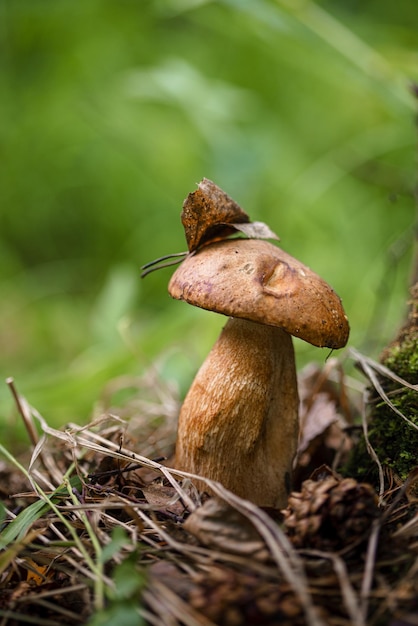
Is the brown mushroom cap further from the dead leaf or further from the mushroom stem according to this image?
the dead leaf

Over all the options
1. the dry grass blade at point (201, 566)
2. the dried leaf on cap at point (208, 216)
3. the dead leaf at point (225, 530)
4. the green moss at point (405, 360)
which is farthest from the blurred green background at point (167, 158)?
the dead leaf at point (225, 530)

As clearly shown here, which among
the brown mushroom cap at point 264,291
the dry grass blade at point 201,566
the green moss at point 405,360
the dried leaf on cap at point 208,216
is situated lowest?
the dry grass blade at point 201,566

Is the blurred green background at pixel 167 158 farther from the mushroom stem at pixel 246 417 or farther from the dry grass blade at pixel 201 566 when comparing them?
the dry grass blade at pixel 201 566

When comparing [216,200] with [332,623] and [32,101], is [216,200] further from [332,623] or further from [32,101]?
[32,101]

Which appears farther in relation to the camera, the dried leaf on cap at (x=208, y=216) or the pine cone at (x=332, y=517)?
the dried leaf on cap at (x=208, y=216)

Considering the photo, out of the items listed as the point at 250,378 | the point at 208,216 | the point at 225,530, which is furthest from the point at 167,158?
the point at 225,530

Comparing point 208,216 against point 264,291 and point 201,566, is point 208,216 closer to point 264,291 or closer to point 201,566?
point 264,291

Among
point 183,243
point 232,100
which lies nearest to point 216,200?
point 232,100
